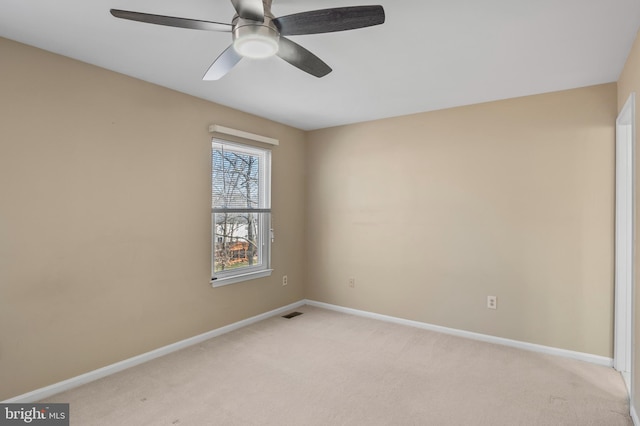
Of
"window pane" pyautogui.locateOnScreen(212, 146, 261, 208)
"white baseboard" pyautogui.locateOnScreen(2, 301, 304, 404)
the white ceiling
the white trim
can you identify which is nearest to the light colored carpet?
"white baseboard" pyautogui.locateOnScreen(2, 301, 304, 404)

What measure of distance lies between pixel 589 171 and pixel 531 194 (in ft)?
1.49

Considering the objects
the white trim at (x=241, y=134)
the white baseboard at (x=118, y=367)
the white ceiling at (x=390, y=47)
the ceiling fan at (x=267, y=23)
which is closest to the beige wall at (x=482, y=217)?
the white ceiling at (x=390, y=47)

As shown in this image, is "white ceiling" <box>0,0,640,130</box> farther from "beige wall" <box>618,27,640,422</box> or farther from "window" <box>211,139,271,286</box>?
"window" <box>211,139,271,286</box>

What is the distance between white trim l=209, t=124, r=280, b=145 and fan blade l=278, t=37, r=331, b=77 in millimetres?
1620

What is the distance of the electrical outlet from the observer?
10.6ft

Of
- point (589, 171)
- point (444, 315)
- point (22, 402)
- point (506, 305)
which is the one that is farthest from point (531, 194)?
point (22, 402)

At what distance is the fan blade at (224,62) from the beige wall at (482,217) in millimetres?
2330

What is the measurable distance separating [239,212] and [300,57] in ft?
7.12

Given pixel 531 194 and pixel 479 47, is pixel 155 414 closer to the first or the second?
pixel 479 47

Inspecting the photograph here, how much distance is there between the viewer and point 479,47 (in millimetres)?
2207

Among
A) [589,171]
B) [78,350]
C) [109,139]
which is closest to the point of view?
[78,350]

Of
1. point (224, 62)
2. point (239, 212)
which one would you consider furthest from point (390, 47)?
point (239, 212)

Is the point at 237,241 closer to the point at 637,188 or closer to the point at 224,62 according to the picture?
the point at 224,62

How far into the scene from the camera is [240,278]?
3.64 m
